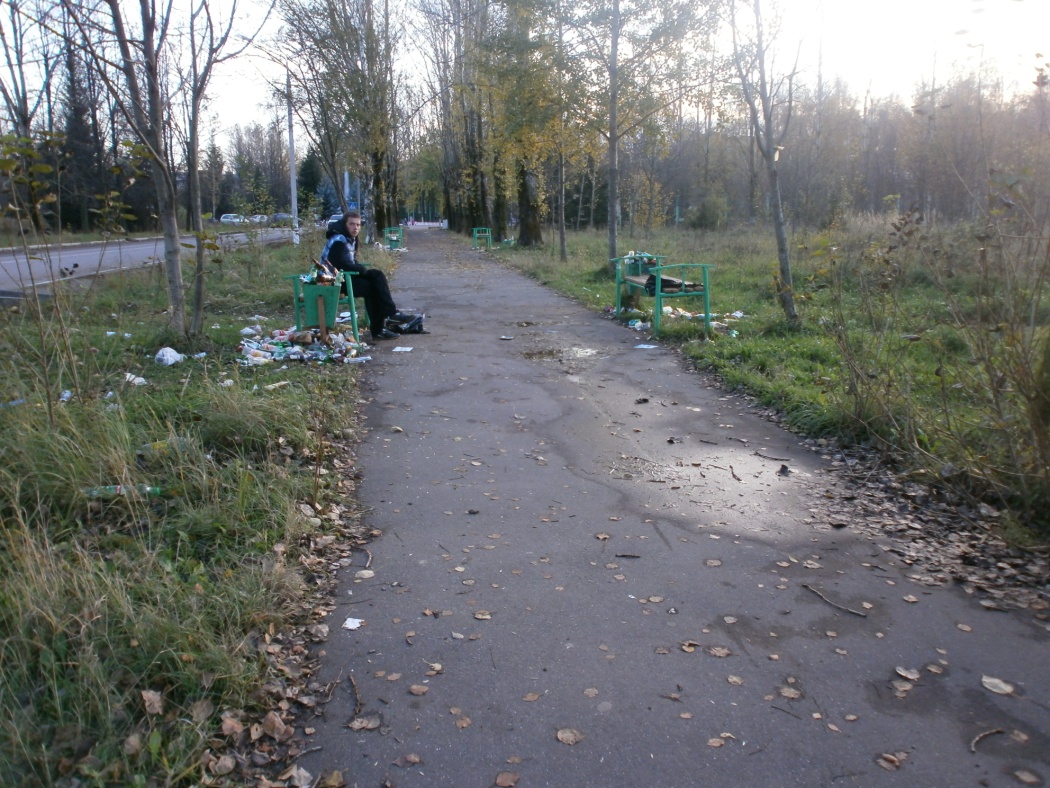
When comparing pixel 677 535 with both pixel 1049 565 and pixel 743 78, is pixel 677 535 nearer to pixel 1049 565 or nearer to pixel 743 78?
pixel 1049 565

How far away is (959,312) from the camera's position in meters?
4.77

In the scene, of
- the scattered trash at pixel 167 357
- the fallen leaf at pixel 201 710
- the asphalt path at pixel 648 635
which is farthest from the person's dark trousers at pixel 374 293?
the fallen leaf at pixel 201 710

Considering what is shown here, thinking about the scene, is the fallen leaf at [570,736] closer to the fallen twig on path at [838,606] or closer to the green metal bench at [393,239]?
the fallen twig on path at [838,606]

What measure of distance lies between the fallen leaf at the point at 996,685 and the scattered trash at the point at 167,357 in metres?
7.64

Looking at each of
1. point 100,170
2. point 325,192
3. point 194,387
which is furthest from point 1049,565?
point 325,192

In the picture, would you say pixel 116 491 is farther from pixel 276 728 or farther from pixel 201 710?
pixel 276 728

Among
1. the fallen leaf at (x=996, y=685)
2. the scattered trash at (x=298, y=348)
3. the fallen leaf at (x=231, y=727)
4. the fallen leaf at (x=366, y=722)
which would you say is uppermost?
the scattered trash at (x=298, y=348)

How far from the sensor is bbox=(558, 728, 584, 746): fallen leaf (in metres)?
2.87

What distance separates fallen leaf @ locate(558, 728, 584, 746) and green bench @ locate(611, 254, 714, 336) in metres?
8.21

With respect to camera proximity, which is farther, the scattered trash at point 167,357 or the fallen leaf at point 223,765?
the scattered trash at point 167,357

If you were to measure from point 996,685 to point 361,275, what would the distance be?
891 cm

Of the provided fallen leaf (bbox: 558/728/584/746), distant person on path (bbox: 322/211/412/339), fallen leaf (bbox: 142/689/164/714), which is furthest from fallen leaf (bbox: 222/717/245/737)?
distant person on path (bbox: 322/211/412/339)

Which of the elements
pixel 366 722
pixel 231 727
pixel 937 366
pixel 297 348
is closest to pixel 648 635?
pixel 366 722

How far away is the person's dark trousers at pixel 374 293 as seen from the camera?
10.6 meters
